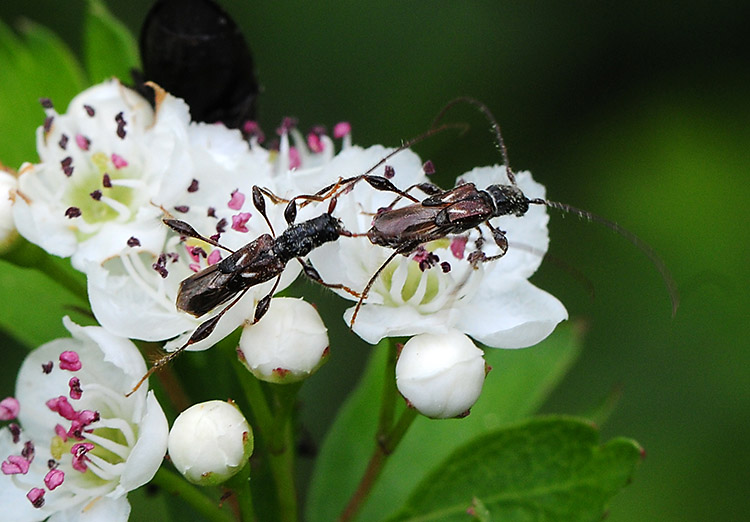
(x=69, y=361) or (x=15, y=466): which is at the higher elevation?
(x=69, y=361)

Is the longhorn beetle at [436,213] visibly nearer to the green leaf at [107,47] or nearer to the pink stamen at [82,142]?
the pink stamen at [82,142]

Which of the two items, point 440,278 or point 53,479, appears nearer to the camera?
point 53,479

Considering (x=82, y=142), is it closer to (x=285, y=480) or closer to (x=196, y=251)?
(x=196, y=251)

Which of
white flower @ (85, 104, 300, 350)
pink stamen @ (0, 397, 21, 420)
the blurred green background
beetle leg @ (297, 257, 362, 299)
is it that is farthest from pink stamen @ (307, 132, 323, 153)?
the blurred green background

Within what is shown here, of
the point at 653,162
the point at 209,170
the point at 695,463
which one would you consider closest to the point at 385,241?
the point at 209,170

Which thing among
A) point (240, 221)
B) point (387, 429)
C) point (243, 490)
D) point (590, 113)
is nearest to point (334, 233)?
point (240, 221)

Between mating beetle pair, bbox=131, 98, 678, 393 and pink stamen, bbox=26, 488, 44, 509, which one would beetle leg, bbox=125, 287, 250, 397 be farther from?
pink stamen, bbox=26, 488, 44, 509
